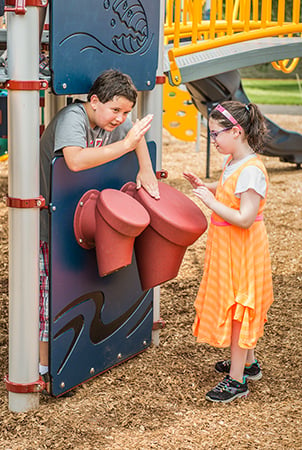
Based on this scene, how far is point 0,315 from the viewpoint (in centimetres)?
419

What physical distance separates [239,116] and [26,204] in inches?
38.4

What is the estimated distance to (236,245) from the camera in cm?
317

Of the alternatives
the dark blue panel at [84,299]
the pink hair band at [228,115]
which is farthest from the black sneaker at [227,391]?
the pink hair band at [228,115]

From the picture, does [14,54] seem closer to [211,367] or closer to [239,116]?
[239,116]

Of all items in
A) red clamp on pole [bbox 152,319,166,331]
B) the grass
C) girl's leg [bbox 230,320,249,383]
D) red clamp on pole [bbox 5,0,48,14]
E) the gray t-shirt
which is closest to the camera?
red clamp on pole [bbox 5,0,48,14]

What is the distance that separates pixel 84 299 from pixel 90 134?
0.72 metres

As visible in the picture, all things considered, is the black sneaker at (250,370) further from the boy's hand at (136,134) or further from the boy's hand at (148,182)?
the boy's hand at (136,134)

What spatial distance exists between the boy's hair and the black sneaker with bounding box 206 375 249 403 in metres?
1.31

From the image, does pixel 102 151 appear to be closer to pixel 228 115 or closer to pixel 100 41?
pixel 100 41

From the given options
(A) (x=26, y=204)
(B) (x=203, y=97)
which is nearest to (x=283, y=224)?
(B) (x=203, y=97)

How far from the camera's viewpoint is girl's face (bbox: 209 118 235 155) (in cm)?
314

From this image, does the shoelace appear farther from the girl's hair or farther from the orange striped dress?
the girl's hair

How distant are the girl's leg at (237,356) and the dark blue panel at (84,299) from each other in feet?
1.84

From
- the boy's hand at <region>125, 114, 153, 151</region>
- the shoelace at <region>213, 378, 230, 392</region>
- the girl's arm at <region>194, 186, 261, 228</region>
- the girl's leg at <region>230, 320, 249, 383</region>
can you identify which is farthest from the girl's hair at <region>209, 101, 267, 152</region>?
the shoelace at <region>213, 378, 230, 392</region>
